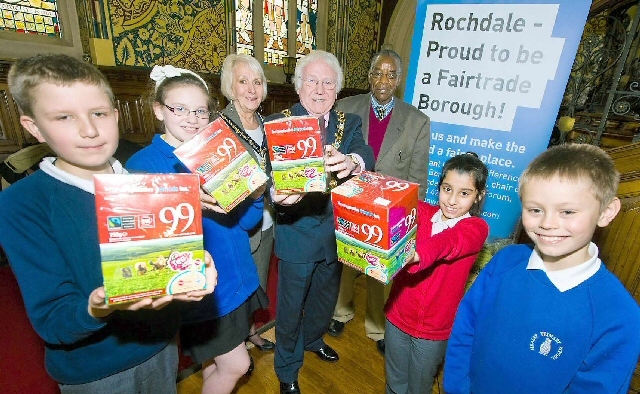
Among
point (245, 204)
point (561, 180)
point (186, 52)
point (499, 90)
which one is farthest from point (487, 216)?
point (186, 52)

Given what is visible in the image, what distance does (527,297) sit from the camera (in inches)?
38.4

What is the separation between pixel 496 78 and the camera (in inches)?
82.2

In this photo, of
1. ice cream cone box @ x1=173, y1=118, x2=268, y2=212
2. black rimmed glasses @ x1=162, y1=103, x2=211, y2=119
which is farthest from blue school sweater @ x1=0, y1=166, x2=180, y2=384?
black rimmed glasses @ x1=162, y1=103, x2=211, y2=119

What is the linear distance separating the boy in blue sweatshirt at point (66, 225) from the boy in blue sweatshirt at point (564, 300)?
907 millimetres

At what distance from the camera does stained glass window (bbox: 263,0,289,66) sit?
16.6 feet

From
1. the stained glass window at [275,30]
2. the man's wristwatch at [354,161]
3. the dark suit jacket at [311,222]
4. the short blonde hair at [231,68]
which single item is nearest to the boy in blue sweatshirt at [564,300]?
the man's wristwatch at [354,161]

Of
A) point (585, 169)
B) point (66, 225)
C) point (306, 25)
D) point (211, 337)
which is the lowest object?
point (211, 337)

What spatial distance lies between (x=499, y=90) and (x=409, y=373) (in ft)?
5.81

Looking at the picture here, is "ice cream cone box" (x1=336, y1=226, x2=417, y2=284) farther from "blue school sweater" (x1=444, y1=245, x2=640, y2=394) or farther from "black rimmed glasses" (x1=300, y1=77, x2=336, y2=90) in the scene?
"black rimmed glasses" (x1=300, y1=77, x2=336, y2=90)

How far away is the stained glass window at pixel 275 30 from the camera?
5047 millimetres

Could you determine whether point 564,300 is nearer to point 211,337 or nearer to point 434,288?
point 434,288

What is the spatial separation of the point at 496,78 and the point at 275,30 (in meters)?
4.12

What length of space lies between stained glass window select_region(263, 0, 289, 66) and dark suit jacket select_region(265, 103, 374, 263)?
13.6ft

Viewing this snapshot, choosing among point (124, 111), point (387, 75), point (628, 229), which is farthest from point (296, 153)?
point (124, 111)
